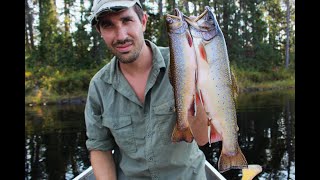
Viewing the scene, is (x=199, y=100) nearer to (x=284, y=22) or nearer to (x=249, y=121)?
(x=249, y=121)

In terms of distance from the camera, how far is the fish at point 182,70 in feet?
7.07

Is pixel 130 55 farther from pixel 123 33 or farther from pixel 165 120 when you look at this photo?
pixel 165 120

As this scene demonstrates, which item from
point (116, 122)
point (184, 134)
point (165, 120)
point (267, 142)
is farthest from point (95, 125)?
point (267, 142)

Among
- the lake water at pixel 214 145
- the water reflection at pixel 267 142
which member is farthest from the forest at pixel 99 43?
the water reflection at pixel 267 142

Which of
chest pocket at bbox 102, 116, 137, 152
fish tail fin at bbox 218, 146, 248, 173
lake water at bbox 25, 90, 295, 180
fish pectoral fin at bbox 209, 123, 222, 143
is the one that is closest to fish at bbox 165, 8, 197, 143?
fish pectoral fin at bbox 209, 123, 222, 143

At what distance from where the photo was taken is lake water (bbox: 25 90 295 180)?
9156mm

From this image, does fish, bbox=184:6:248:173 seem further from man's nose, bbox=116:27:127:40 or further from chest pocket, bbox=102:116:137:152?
chest pocket, bbox=102:116:137:152

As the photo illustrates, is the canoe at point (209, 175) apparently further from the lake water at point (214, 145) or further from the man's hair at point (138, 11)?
the lake water at point (214, 145)

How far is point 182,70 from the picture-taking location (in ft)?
7.28

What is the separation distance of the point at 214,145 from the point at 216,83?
9314 mm

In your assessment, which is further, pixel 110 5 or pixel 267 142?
pixel 267 142

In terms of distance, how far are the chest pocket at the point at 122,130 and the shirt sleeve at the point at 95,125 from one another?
7cm

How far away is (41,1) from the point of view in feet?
108
